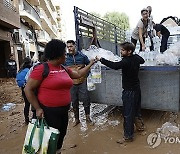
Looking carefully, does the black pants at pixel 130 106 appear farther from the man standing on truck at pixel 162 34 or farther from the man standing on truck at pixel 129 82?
the man standing on truck at pixel 162 34

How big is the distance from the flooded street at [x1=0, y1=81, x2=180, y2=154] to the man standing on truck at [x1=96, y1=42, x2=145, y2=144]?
0.84 ft

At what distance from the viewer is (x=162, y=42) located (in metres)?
6.05

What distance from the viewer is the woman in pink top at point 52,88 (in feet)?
8.59

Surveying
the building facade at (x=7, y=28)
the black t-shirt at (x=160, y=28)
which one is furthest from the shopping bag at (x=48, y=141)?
the building facade at (x=7, y=28)

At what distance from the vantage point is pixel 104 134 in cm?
434

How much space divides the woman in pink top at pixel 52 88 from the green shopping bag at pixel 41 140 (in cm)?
17

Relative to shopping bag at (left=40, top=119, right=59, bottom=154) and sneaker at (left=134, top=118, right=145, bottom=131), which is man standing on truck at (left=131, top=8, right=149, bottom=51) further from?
shopping bag at (left=40, top=119, right=59, bottom=154)

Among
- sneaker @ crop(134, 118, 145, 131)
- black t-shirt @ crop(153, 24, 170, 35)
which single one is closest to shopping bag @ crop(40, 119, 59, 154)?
sneaker @ crop(134, 118, 145, 131)

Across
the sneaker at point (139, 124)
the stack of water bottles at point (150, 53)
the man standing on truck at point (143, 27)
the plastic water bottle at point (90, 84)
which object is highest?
the man standing on truck at point (143, 27)

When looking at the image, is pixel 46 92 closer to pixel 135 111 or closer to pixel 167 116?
pixel 135 111

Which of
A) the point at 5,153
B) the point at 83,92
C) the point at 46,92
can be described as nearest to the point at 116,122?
the point at 83,92

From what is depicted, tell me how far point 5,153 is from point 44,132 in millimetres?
1693

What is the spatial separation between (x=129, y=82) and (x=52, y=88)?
4.86ft

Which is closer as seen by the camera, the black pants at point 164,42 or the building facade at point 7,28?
the black pants at point 164,42
